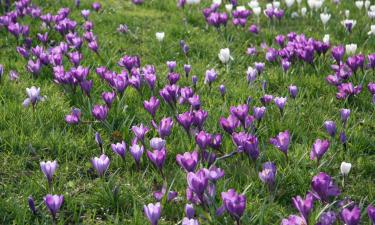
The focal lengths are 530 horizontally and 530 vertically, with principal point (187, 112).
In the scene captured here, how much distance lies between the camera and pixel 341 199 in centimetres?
346

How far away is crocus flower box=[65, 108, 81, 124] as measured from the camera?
4.20 meters

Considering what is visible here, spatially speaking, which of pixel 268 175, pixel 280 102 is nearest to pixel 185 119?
pixel 268 175

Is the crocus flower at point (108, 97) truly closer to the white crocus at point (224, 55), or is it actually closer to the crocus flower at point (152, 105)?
the crocus flower at point (152, 105)

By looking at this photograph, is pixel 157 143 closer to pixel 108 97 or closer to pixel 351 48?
pixel 108 97

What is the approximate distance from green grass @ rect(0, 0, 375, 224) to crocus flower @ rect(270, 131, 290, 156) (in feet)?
0.42

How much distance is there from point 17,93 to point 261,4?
4.94 metres

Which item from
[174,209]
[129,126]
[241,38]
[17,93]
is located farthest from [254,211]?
[241,38]

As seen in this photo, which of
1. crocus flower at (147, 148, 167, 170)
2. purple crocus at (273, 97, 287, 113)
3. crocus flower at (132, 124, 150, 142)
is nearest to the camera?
crocus flower at (147, 148, 167, 170)

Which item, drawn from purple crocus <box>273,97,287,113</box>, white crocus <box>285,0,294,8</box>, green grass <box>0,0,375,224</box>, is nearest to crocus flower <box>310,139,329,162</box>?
green grass <box>0,0,375,224</box>

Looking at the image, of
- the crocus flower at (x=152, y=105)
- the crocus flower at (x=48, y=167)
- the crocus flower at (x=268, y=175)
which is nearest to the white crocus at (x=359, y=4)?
the crocus flower at (x=152, y=105)

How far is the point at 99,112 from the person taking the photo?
4.09 m

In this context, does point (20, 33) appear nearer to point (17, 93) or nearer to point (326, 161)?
point (17, 93)

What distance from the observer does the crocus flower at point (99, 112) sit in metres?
4.09

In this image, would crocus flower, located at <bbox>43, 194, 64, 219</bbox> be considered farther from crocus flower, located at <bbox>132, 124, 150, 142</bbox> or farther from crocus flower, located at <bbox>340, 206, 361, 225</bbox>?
crocus flower, located at <bbox>340, 206, 361, 225</bbox>
